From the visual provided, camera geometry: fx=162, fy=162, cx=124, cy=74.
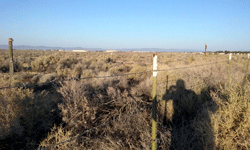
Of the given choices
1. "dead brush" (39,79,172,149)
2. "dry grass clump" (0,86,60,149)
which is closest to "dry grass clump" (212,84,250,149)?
"dead brush" (39,79,172,149)

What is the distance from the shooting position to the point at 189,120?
513 cm

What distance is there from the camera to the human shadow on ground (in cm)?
368

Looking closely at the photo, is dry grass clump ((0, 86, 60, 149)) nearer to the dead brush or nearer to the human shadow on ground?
the dead brush

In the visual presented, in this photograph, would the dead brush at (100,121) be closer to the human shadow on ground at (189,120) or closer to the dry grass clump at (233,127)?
the human shadow on ground at (189,120)

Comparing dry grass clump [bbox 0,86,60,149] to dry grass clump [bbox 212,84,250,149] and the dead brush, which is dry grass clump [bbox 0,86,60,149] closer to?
the dead brush

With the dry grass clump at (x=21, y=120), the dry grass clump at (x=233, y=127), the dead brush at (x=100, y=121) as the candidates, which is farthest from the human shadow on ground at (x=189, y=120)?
the dry grass clump at (x=21, y=120)

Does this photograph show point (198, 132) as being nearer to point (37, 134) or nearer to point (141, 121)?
point (141, 121)

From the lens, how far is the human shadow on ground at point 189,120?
3.68 m

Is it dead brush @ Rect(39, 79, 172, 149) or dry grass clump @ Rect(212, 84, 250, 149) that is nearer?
dry grass clump @ Rect(212, 84, 250, 149)

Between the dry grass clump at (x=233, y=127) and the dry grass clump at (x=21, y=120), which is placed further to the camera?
the dry grass clump at (x=21, y=120)

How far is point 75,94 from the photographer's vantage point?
4.67 meters

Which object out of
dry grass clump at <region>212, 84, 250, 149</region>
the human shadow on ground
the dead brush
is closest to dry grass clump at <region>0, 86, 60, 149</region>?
the dead brush

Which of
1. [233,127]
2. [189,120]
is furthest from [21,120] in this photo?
[233,127]

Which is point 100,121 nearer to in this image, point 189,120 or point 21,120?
point 21,120
